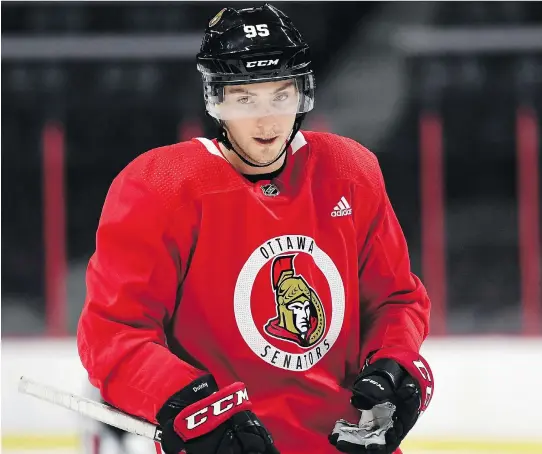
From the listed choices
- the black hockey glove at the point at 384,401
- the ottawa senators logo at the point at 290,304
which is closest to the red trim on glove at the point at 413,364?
the black hockey glove at the point at 384,401

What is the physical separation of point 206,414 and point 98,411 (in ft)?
0.69

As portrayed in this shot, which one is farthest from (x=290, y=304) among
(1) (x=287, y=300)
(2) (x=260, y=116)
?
(2) (x=260, y=116)

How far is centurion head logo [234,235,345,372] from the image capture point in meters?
1.51

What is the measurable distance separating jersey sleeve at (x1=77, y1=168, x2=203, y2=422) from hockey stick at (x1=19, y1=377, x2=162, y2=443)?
16 millimetres

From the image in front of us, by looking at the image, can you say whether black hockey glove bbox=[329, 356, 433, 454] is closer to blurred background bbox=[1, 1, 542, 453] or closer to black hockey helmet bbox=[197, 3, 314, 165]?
black hockey helmet bbox=[197, 3, 314, 165]

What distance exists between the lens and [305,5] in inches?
154

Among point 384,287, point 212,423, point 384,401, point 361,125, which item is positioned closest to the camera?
point 212,423

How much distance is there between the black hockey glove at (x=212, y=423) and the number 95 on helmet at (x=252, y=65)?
381 mm

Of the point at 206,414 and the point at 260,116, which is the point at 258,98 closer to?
the point at 260,116

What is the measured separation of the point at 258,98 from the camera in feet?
4.93

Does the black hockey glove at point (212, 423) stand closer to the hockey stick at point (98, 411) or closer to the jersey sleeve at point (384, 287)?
the hockey stick at point (98, 411)

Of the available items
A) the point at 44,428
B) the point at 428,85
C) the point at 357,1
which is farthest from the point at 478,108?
the point at 44,428

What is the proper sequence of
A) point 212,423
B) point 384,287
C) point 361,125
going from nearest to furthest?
point 212,423 < point 384,287 < point 361,125

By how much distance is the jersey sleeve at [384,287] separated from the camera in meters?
1.59
